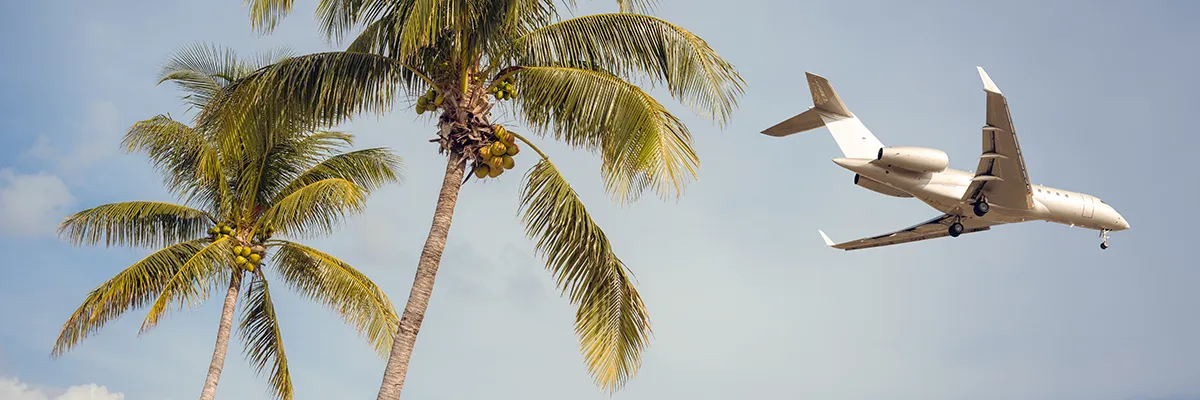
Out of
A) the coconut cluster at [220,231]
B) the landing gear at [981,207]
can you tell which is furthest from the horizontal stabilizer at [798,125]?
the coconut cluster at [220,231]

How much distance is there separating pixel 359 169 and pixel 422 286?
9271mm

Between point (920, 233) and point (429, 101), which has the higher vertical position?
point (920, 233)

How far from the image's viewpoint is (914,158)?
21359mm

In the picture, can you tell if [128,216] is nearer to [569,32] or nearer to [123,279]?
[123,279]

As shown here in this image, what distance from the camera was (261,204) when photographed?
19.8m

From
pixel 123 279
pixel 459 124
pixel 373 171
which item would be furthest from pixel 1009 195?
pixel 123 279

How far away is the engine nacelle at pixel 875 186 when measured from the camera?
2270 cm

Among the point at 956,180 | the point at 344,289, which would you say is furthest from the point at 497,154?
the point at 956,180

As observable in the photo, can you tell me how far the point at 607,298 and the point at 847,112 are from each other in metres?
11.0

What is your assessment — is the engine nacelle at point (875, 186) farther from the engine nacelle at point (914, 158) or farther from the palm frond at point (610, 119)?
the palm frond at point (610, 119)

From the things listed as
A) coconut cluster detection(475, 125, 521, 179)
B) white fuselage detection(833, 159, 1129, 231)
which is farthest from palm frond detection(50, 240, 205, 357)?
white fuselage detection(833, 159, 1129, 231)

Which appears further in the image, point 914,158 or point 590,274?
point 914,158

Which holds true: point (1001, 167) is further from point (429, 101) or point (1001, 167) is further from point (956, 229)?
point (429, 101)

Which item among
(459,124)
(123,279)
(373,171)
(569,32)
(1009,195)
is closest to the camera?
(459,124)
